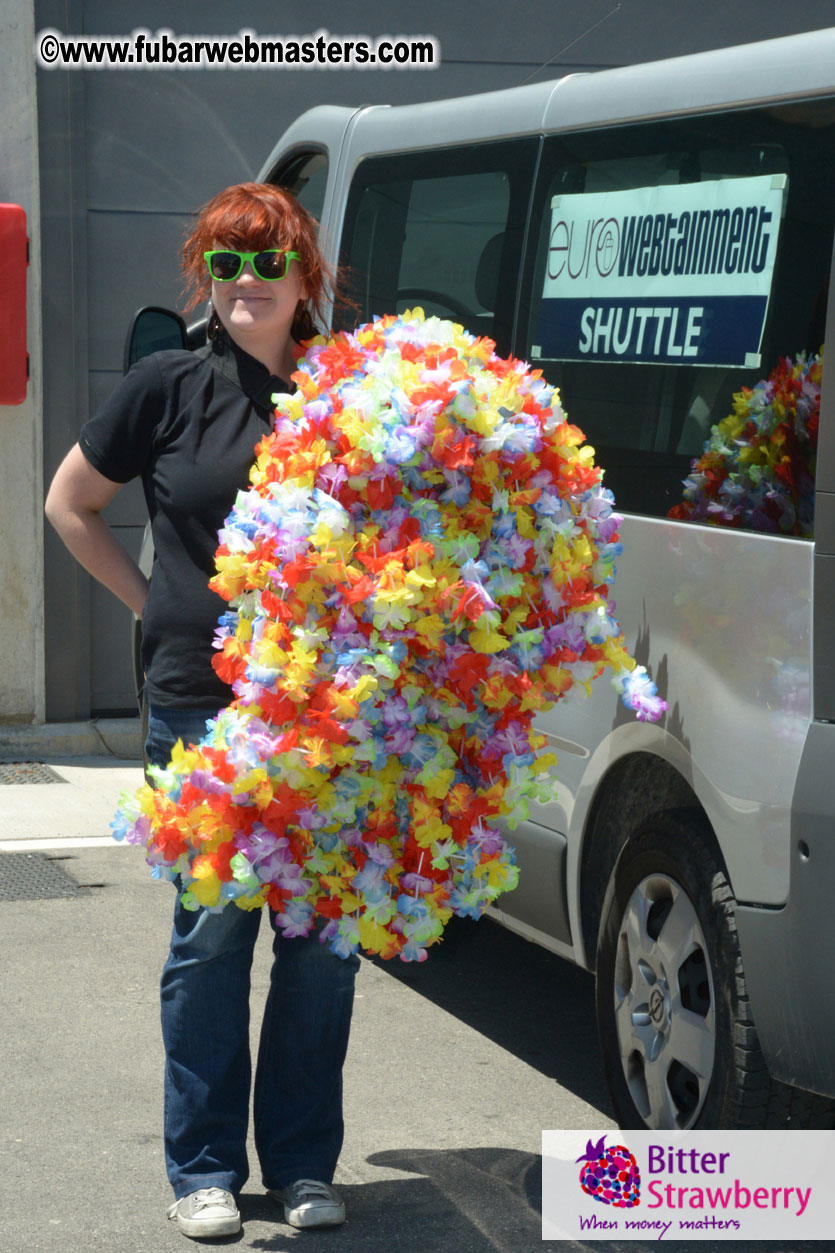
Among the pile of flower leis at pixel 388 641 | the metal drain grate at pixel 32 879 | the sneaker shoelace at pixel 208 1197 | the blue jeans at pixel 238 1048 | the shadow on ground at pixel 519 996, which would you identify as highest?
the pile of flower leis at pixel 388 641

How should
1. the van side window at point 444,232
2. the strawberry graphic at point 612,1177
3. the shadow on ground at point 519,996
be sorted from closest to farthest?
the strawberry graphic at point 612,1177 → the van side window at point 444,232 → the shadow on ground at point 519,996

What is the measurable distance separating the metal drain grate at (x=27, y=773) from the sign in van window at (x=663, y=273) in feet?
13.2

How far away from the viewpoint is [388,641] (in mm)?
2779

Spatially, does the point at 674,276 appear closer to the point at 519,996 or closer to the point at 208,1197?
the point at 208,1197

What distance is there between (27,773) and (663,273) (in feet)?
15.2

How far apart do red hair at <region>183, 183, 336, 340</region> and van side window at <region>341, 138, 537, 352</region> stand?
868mm

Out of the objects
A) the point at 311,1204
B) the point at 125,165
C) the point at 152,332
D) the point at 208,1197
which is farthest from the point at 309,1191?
the point at 125,165

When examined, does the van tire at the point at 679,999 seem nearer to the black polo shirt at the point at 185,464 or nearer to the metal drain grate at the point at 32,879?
the black polo shirt at the point at 185,464

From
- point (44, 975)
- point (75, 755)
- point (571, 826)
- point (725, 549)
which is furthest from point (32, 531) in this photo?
point (725, 549)

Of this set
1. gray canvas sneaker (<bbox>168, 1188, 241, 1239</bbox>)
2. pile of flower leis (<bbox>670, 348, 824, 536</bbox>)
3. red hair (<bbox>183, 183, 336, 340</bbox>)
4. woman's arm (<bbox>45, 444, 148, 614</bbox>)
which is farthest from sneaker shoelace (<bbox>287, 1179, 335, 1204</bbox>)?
red hair (<bbox>183, 183, 336, 340</bbox>)

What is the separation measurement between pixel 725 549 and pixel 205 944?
1217 millimetres

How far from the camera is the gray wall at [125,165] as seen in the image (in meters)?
7.56

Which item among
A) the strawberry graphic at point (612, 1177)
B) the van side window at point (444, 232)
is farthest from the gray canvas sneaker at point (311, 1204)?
the van side window at point (444, 232)

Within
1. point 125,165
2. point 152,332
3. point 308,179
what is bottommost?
point 152,332
